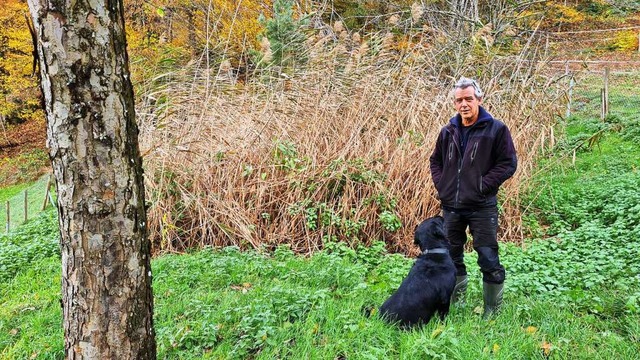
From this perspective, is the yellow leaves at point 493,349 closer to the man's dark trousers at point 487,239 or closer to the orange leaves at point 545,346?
the orange leaves at point 545,346

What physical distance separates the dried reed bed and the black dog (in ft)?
6.65

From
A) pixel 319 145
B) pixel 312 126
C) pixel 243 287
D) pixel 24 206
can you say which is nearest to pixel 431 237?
pixel 243 287

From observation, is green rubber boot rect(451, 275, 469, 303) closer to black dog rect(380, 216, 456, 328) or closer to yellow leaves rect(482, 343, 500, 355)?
black dog rect(380, 216, 456, 328)

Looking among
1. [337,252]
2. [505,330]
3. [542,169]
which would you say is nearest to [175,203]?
[337,252]

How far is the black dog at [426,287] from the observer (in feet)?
8.96

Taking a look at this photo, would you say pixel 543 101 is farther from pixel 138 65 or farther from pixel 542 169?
pixel 138 65

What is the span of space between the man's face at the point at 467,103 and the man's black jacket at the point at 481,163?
0.07 m

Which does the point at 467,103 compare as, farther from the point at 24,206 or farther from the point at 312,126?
the point at 24,206

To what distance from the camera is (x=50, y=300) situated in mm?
3525

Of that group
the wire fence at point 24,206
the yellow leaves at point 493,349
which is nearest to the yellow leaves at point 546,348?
the yellow leaves at point 493,349

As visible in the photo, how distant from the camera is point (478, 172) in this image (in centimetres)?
295

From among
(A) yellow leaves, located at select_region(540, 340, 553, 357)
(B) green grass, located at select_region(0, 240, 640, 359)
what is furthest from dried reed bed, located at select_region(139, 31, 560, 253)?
(A) yellow leaves, located at select_region(540, 340, 553, 357)

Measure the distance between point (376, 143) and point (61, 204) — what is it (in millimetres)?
4287

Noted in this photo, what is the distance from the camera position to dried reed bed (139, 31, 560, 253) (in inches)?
203
